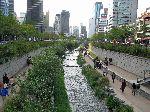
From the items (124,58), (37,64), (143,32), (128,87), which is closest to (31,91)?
(37,64)

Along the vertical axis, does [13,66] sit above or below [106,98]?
above

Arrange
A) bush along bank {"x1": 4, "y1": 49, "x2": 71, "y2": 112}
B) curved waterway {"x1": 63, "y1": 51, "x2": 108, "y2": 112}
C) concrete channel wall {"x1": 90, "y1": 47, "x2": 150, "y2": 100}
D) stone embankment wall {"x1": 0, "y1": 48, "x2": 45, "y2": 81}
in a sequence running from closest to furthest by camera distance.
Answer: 1. bush along bank {"x1": 4, "y1": 49, "x2": 71, "y2": 112}
2. curved waterway {"x1": 63, "y1": 51, "x2": 108, "y2": 112}
3. concrete channel wall {"x1": 90, "y1": 47, "x2": 150, "y2": 100}
4. stone embankment wall {"x1": 0, "y1": 48, "x2": 45, "y2": 81}

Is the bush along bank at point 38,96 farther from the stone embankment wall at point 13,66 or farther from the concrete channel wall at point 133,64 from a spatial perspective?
the concrete channel wall at point 133,64

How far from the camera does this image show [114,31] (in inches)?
4719

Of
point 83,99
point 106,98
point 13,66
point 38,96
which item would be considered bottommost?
point 83,99

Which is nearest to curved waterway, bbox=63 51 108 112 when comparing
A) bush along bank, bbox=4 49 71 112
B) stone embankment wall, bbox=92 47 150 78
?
bush along bank, bbox=4 49 71 112

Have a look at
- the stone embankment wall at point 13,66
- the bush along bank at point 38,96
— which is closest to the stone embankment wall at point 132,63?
the bush along bank at point 38,96

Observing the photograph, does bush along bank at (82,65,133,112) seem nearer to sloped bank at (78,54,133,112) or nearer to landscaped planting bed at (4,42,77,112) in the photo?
sloped bank at (78,54,133,112)

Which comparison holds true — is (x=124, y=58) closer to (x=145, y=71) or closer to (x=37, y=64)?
(x=145, y=71)

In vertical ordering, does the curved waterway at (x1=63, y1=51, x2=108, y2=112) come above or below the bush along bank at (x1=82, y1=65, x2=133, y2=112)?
below

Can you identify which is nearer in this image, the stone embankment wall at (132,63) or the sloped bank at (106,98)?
the sloped bank at (106,98)

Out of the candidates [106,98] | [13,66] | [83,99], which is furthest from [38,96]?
[13,66]

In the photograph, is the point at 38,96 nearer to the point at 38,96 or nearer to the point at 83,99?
the point at 38,96

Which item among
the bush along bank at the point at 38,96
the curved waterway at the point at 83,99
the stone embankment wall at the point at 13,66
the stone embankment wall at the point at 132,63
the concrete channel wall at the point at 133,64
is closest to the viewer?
the bush along bank at the point at 38,96
